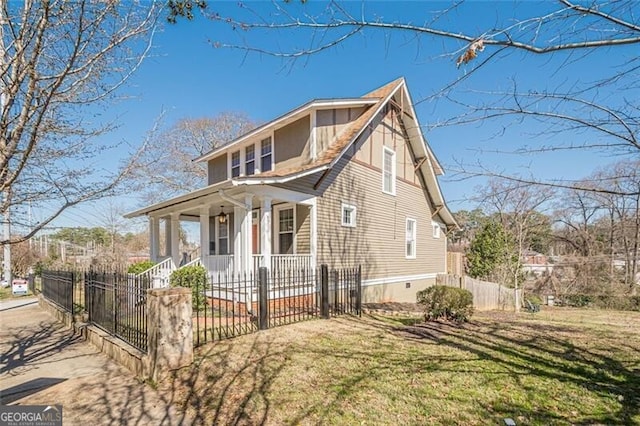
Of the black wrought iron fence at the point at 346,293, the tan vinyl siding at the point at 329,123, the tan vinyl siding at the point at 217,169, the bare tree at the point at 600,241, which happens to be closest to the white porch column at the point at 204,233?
the tan vinyl siding at the point at 217,169

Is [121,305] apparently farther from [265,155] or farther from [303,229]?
[265,155]

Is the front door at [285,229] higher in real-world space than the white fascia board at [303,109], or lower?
lower

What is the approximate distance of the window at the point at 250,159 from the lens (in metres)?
13.6

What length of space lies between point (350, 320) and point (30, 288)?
20596 millimetres

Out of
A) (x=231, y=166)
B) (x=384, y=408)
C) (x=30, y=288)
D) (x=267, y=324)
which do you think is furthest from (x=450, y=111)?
(x=30, y=288)

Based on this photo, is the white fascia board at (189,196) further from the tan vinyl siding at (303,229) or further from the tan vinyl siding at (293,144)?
the tan vinyl siding at (293,144)

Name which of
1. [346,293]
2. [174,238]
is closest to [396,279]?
[346,293]

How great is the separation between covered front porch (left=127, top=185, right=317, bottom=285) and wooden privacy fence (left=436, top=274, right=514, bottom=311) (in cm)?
753

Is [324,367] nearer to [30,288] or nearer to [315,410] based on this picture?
[315,410]

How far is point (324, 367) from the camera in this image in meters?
4.96

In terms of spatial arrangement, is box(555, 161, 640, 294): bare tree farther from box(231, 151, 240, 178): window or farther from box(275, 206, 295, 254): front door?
box(231, 151, 240, 178): window

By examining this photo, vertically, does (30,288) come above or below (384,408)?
below

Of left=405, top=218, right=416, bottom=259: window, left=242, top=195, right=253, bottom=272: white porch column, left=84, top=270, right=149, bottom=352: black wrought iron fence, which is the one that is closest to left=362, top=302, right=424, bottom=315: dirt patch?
left=242, top=195, right=253, bottom=272: white porch column

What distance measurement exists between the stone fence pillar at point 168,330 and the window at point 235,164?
978 cm
